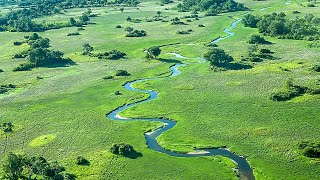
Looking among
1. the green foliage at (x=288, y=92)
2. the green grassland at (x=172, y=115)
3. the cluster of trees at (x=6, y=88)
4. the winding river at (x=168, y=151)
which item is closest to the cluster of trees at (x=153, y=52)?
the green grassland at (x=172, y=115)

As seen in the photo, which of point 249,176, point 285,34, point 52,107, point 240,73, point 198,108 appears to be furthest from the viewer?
point 285,34

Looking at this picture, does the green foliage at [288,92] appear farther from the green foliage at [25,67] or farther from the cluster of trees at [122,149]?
the green foliage at [25,67]

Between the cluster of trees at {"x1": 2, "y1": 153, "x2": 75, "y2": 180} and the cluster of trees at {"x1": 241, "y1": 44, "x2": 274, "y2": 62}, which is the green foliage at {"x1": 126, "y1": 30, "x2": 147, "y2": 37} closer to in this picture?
the cluster of trees at {"x1": 241, "y1": 44, "x2": 274, "y2": 62}

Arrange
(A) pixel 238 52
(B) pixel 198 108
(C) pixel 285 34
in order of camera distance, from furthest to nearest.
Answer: (C) pixel 285 34, (A) pixel 238 52, (B) pixel 198 108

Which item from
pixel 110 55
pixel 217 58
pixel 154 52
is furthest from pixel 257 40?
pixel 110 55

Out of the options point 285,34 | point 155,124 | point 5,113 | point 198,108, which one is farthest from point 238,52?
point 5,113

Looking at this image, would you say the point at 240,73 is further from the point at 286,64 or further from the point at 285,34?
the point at 285,34

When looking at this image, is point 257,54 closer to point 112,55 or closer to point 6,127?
point 112,55
